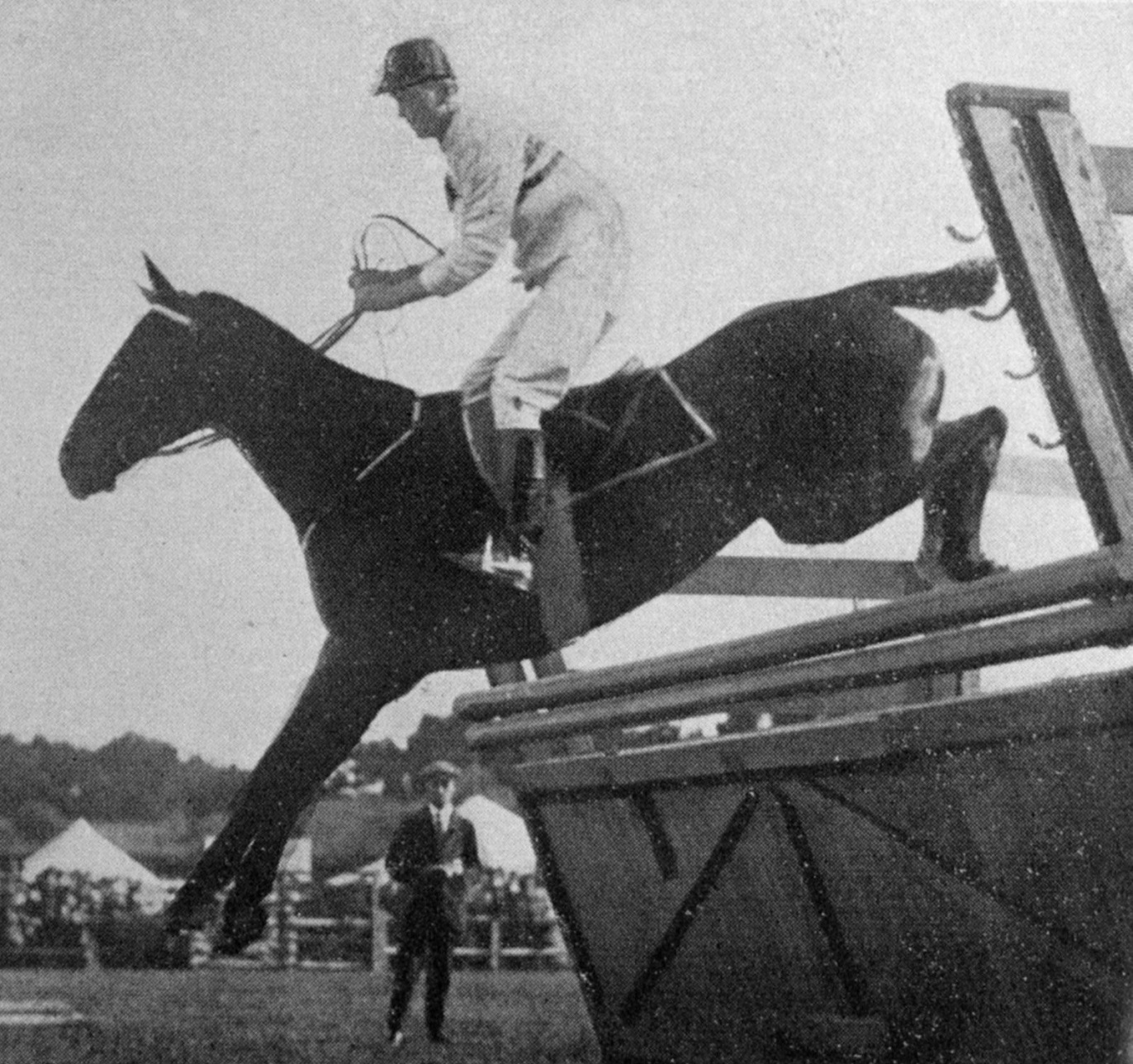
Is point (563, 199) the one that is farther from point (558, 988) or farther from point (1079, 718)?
point (558, 988)

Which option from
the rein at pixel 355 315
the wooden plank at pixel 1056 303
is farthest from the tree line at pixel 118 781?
the wooden plank at pixel 1056 303

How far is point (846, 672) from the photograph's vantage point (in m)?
2.43

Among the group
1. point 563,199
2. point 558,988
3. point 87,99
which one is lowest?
Result: point 558,988

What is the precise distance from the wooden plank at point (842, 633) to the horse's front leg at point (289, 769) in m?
0.21

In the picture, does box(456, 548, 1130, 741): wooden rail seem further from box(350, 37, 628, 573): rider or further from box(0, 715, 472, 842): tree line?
box(350, 37, 628, 573): rider

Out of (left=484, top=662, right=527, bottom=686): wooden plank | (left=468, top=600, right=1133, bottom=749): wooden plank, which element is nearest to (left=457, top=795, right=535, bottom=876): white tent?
(left=484, top=662, right=527, bottom=686): wooden plank

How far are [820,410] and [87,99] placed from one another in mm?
1555

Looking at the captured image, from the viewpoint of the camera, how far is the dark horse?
113 inches

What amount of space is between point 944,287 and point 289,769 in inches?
57.3

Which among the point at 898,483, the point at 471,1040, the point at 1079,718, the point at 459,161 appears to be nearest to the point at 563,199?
the point at 459,161

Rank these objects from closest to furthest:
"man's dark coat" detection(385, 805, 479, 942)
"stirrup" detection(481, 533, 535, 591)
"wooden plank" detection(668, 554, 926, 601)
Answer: "stirrup" detection(481, 533, 535, 591) < "wooden plank" detection(668, 554, 926, 601) < "man's dark coat" detection(385, 805, 479, 942)

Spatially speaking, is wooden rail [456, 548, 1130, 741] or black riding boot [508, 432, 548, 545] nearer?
wooden rail [456, 548, 1130, 741]

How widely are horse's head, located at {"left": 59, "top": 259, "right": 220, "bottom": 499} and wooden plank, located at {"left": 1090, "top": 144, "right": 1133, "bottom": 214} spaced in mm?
1738

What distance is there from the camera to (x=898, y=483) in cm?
285
